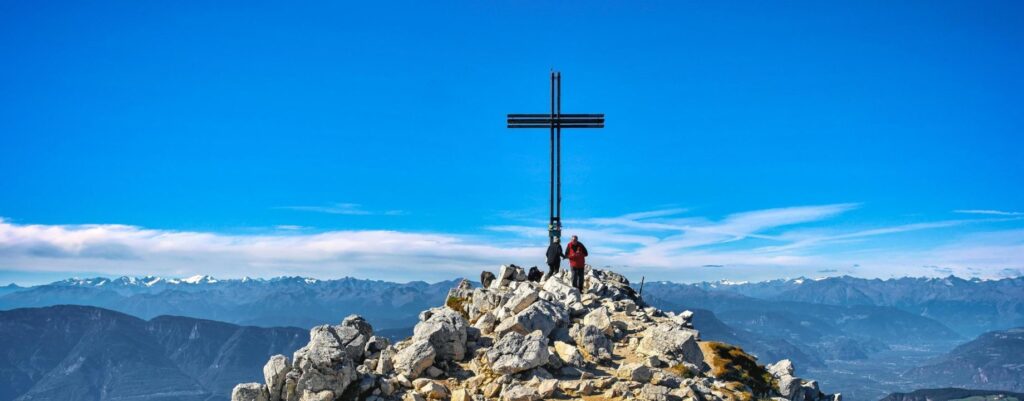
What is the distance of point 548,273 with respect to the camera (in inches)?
1315

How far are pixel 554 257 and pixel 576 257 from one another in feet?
7.10

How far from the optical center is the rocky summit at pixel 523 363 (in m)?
19.0

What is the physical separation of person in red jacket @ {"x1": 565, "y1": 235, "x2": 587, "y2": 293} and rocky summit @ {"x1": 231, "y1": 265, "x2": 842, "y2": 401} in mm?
4359

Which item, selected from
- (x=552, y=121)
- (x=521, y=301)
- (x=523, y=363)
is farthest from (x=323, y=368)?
(x=552, y=121)

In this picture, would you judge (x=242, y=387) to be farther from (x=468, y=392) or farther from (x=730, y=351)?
(x=730, y=351)

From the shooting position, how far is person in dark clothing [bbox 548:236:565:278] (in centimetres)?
3281

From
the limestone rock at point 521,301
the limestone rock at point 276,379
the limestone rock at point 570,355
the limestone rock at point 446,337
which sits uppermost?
the limestone rock at point 521,301

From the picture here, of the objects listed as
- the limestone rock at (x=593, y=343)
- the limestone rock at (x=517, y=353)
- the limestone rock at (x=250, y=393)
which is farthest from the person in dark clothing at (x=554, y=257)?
the limestone rock at (x=250, y=393)

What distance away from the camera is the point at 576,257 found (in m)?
30.9

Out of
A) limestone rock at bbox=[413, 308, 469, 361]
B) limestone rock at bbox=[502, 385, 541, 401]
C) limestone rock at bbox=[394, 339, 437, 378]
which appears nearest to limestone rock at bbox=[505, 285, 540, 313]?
limestone rock at bbox=[413, 308, 469, 361]

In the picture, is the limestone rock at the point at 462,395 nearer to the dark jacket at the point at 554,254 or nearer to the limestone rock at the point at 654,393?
the limestone rock at the point at 654,393

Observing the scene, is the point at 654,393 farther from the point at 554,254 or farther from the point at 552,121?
the point at 552,121

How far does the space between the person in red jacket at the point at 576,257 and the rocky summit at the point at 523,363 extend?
4.36m

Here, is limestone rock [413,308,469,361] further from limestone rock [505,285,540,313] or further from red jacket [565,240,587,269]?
red jacket [565,240,587,269]
